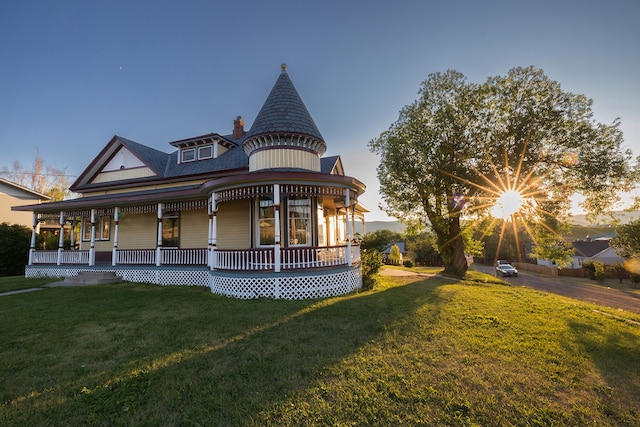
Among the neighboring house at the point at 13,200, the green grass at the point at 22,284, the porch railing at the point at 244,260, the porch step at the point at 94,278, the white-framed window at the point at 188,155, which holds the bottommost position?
the green grass at the point at 22,284

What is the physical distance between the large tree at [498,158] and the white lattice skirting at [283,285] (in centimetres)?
1095

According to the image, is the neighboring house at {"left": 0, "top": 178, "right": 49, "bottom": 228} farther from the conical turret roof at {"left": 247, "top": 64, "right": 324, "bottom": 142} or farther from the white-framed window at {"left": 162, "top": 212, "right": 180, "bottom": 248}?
the conical turret roof at {"left": 247, "top": 64, "right": 324, "bottom": 142}

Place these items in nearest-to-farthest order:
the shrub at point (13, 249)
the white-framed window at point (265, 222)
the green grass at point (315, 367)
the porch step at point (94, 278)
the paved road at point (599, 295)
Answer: the green grass at point (315, 367) → the white-framed window at point (265, 222) → the porch step at point (94, 278) → the shrub at point (13, 249) → the paved road at point (599, 295)

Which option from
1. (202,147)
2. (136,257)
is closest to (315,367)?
(136,257)

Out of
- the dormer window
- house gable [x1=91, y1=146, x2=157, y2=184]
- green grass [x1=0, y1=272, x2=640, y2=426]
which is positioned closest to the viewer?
green grass [x1=0, y1=272, x2=640, y2=426]

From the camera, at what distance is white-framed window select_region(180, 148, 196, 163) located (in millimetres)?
16797

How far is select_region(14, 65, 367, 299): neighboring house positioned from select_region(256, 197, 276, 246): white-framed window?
0.15ft

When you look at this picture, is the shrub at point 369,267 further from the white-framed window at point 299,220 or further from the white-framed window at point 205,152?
the white-framed window at point 205,152

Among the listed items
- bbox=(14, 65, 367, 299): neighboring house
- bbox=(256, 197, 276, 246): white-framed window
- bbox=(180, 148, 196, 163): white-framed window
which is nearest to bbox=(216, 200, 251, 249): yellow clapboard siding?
bbox=(14, 65, 367, 299): neighboring house

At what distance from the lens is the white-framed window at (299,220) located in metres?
12.2

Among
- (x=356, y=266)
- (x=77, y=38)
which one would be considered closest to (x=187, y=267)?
(x=356, y=266)

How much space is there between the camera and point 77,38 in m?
12.2

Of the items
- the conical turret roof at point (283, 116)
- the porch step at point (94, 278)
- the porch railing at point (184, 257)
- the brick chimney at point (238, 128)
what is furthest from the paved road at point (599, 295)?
the porch step at point (94, 278)

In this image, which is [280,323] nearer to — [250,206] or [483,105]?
[250,206]
